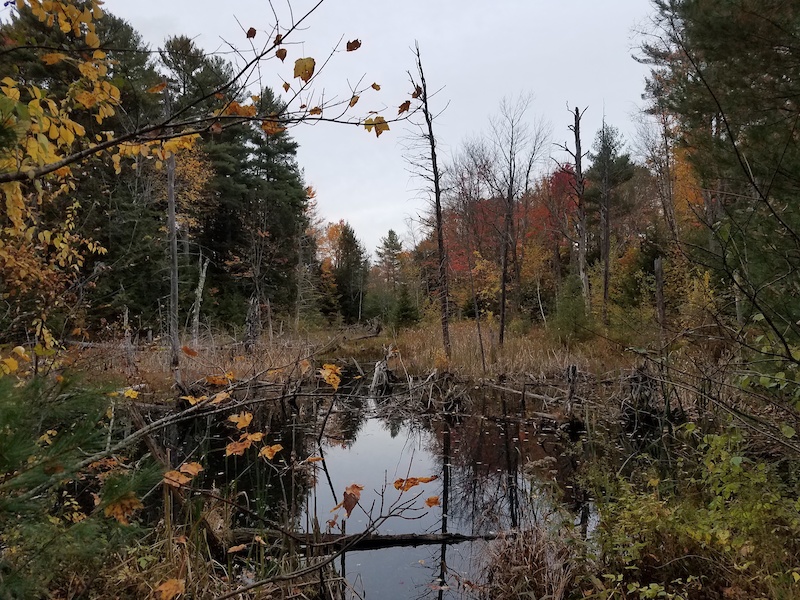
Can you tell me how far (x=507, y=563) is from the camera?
3439 millimetres

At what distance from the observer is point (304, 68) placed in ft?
5.29

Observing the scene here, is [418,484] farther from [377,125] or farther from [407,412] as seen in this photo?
[407,412]

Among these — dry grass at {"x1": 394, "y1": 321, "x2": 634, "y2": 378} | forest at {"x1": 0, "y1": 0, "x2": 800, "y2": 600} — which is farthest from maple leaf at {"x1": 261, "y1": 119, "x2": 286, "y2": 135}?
dry grass at {"x1": 394, "y1": 321, "x2": 634, "y2": 378}

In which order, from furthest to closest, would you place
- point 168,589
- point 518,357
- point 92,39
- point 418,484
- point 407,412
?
point 518,357
point 407,412
point 418,484
point 168,589
point 92,39

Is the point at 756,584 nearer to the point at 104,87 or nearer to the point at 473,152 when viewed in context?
→ the point at 104,87

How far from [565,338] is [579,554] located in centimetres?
919

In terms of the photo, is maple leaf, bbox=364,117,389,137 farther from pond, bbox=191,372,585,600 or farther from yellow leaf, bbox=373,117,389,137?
pond, bbox=191,372,585,600

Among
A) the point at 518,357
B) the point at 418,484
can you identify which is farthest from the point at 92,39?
the point at 518,357

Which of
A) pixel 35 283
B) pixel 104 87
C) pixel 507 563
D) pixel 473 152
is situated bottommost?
pixel 507 563

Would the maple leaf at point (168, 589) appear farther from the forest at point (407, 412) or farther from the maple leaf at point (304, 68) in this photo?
the maple leaf at point (304, 68)

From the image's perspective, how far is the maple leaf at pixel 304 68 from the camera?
1609 mm

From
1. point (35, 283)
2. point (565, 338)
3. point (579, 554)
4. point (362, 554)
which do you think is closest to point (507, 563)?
point (579, 554)

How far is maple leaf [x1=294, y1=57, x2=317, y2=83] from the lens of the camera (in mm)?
1609

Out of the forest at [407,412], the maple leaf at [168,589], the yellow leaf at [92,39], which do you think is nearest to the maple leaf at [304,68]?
the forest at [407,412]
